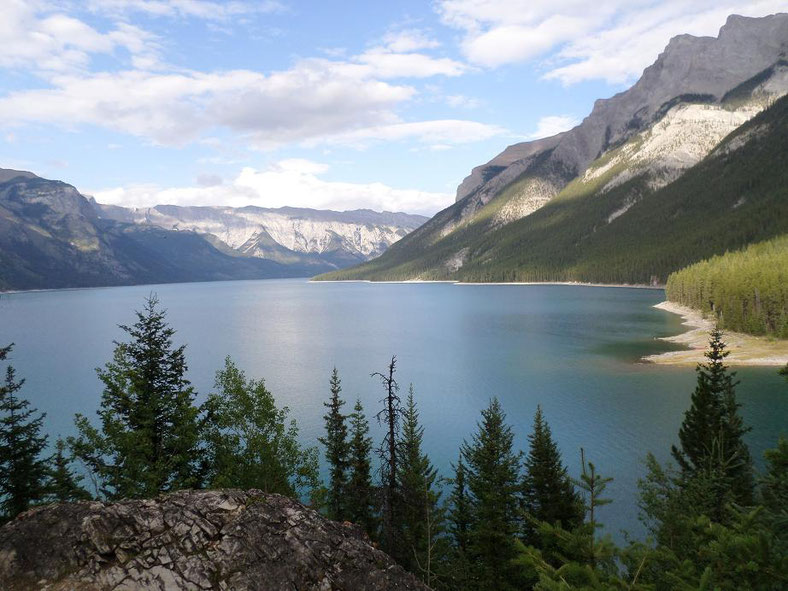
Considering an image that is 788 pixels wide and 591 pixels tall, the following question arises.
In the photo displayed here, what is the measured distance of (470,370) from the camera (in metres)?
87.2

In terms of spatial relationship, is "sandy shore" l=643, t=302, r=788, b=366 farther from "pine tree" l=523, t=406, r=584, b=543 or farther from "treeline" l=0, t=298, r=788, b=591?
"pine tree" l=523, t=406, r=584, b=543

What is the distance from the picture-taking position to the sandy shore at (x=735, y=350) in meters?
76.3

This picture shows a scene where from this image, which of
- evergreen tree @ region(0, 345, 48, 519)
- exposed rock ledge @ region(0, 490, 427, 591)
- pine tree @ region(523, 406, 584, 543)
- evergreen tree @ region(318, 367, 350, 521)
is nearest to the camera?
exposed rock ledge @ region(0, 490, 427, 591)

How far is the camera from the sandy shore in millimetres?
76312

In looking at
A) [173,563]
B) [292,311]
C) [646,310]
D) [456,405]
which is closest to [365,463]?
[173,563]

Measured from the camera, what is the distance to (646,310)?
5851 inches

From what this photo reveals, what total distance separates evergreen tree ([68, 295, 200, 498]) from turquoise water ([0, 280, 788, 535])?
2683cm

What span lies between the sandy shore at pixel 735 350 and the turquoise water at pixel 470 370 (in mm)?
4265

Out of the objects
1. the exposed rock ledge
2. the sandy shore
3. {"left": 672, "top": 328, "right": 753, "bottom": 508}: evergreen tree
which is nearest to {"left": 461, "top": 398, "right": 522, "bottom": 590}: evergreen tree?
the exposed rock ledge

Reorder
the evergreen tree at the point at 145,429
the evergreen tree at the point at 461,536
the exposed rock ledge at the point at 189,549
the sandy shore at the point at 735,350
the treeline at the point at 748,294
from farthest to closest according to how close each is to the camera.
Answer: the treeline at the point at 748,294 < the sandy shore at the point at 735,350 < the evergreen tree at the point at 461,536 < the evergreen tree at the point at 145,429 < the exposed rock ledge at the point at 189,549

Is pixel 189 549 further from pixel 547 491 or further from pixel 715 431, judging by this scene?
pixel 715 431

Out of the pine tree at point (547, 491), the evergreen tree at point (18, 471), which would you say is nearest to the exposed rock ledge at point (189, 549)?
the evergreen tree at point (18, 471)

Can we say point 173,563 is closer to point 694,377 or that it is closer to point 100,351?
point 694,377

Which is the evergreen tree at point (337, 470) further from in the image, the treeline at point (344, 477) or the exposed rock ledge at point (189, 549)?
the exposed rock ledge at point (189, 549)
